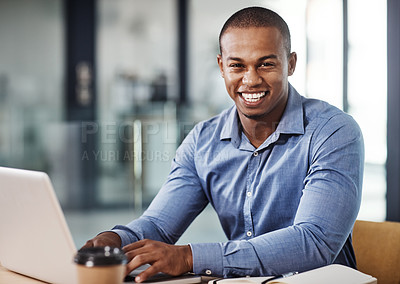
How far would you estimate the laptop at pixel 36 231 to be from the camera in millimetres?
1075

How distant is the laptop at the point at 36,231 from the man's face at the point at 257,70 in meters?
0.68

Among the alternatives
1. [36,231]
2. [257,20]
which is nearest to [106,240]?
[36,231]

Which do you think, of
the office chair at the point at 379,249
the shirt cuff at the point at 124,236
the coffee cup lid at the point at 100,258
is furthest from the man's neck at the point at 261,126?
the coffee cup lid at the point at 100,258

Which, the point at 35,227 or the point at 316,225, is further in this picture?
the point at 316,225

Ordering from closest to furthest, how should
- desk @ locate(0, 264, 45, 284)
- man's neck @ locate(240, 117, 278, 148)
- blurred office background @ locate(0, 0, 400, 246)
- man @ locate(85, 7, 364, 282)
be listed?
desk @ locate(0, 264, 45, 284), man @ locate(85, 7, 364, 282), man's neck @ locate(240, 117, 278, 148), blurred office background @ locate(0, 0, 400, 246)

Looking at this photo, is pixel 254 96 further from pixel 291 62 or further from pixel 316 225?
pixel 316 225

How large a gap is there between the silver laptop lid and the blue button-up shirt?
0.33 metres

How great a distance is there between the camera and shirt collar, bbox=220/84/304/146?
1.75 metres

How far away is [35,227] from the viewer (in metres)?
1.16

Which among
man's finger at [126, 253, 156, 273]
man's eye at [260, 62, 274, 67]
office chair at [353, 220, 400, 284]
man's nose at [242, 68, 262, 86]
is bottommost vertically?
office chair at [353, 220, 400, 284]

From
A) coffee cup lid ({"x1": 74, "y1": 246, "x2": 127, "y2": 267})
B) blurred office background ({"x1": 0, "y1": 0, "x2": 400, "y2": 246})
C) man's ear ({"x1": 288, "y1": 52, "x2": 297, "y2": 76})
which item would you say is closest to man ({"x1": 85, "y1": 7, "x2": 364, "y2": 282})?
man's ear ({"x1": 288, "y1": 52, "x2": 297, "y2": 76})

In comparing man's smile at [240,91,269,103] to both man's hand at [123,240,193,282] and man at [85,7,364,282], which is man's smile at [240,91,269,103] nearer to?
man at [85,7,364,282]

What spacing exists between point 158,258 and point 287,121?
674 mm

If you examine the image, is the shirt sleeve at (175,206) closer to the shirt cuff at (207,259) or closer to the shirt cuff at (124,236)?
the shirt cuff at (124,236)
